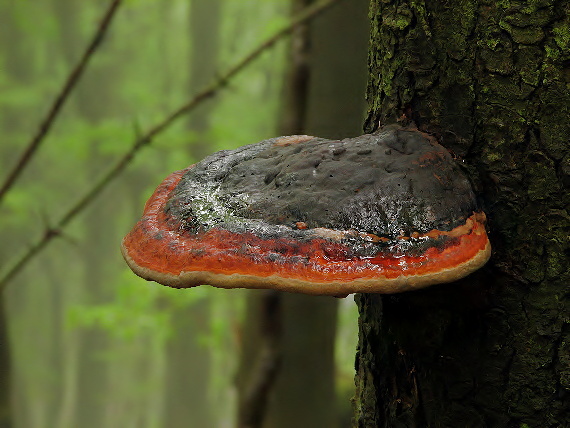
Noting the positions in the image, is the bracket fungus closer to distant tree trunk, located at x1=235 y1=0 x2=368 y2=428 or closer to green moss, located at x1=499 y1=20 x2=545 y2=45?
green moss, located at x1=499 y1=20 x2=545 y2=45

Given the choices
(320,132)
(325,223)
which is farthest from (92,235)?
(325,223)

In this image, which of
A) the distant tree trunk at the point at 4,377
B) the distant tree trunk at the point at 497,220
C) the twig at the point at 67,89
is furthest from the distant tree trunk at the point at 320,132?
the distant tree trunk at the point at 497,220

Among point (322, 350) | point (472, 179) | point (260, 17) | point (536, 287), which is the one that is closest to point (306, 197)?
point (472, 179)

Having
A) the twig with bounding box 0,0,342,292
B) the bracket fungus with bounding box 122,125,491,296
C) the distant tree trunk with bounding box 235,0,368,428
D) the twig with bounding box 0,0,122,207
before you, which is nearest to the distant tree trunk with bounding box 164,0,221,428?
the distant tree trunk with bounding box 235,0,368,428

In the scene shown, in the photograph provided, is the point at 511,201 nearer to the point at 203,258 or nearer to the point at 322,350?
the point at 203,258

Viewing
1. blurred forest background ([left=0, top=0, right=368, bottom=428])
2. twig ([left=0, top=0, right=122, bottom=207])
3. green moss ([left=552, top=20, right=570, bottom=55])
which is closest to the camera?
green moss ([left=552, top=20, right=570, bottom=55])

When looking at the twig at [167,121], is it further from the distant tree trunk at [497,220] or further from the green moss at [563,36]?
the green moss at [563,36]

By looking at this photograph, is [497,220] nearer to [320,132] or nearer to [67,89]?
[67,89]
